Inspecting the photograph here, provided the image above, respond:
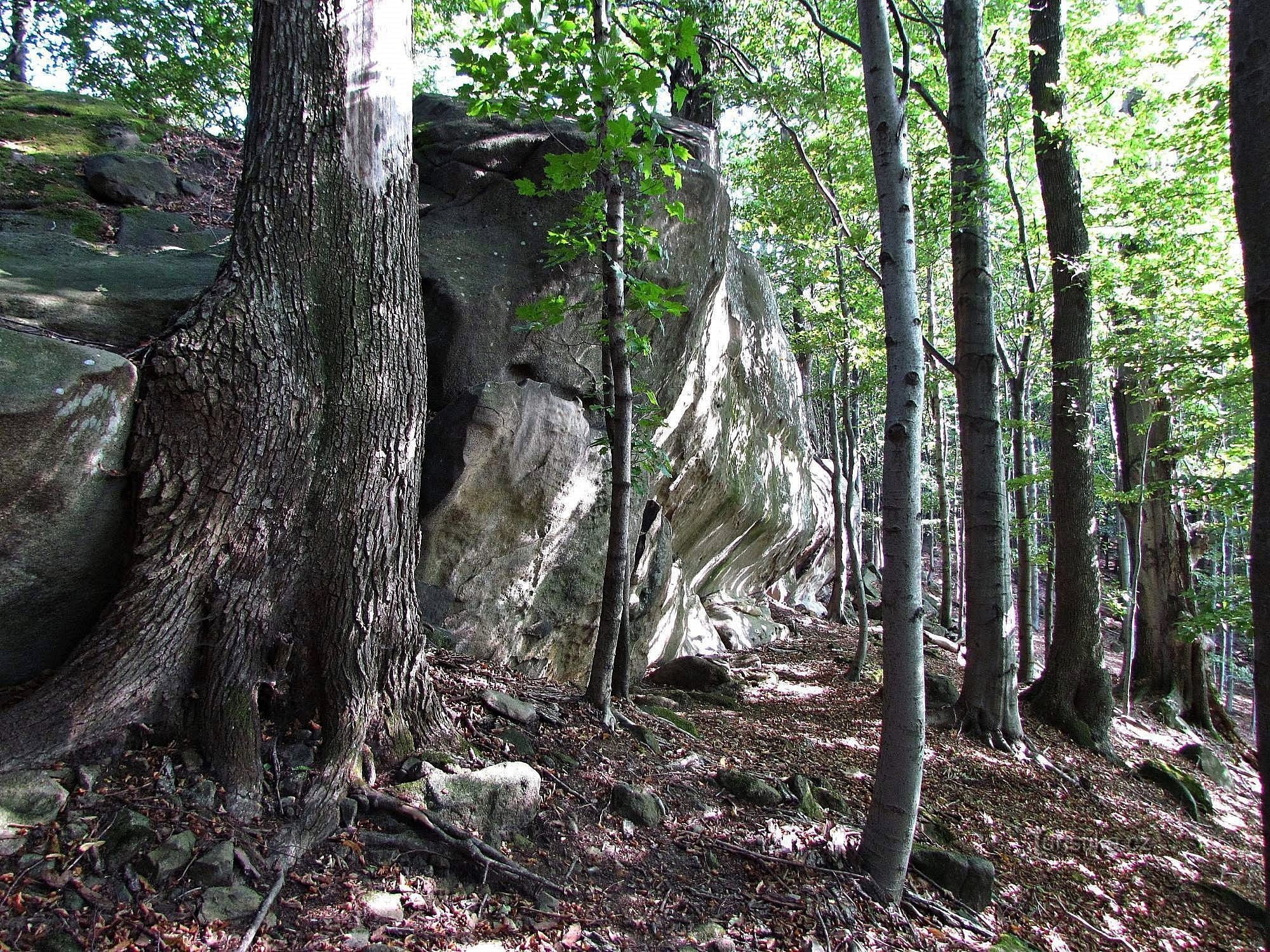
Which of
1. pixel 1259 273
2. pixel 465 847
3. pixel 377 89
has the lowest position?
pixel 465 847

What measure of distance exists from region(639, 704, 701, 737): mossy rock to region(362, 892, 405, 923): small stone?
3327 millimetres

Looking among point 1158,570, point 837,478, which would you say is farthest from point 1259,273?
point 1158,570

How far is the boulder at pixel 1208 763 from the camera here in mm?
8773

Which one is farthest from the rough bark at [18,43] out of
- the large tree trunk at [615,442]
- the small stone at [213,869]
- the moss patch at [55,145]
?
the small stone at [213,869]

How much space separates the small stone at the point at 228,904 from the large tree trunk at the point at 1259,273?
3.63 metres

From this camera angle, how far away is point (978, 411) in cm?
688

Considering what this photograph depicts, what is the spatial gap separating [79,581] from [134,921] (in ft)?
5.42

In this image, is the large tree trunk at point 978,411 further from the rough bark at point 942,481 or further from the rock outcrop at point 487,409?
the rough bark at point 942,481

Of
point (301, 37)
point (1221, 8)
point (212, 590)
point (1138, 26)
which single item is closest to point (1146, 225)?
point (1221, 8)

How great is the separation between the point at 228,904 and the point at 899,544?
11.9 feet

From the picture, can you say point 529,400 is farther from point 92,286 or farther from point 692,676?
point 692,676

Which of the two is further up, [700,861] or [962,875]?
[700,861]

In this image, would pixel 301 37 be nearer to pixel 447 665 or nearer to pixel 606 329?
pixel 606 329

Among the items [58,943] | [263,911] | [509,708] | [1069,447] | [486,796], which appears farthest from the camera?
[1069,447]
